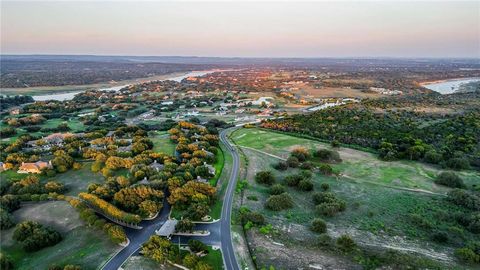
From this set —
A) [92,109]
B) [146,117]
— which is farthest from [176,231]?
[92,109]

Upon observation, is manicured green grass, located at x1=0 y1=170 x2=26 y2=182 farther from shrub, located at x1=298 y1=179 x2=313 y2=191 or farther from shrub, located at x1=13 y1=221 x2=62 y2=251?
shrub, located at x1=298 y1=179 x2=313 y2=191

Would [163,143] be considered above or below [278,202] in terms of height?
above

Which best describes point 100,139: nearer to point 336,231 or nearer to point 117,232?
point 117,232

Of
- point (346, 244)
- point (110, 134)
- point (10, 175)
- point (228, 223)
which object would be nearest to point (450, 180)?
point (346, 244)

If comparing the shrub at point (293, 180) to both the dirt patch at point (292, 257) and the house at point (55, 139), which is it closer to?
the dirt patch at point (292, 257)

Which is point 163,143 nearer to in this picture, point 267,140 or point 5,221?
point 267,140

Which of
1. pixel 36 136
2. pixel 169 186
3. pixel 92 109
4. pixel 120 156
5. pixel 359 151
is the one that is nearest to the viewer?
pixel 169 186

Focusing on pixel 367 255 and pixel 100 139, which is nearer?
pixel 367 255

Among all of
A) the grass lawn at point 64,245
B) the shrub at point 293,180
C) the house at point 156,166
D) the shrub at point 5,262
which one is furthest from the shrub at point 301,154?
the shrub at point 5,262
